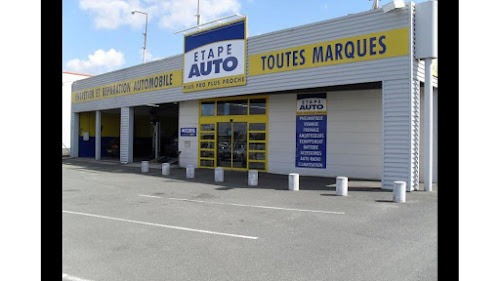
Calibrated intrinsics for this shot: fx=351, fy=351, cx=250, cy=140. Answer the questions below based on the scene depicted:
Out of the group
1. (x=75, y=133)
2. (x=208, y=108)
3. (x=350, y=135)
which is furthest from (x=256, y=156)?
(x=75, y=133)

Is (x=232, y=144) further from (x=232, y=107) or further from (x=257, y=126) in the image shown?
(x=232, y=107)

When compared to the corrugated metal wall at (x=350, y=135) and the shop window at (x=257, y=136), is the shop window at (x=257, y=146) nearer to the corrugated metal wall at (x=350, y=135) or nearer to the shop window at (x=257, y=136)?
the shop window at (x=257, y=136)

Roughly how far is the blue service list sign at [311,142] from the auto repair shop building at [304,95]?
0.04 metres

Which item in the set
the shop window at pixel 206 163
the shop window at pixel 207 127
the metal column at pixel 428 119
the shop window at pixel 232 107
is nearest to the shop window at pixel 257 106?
the shop window at pixel 232 107

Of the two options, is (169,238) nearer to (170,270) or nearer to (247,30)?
(170,270)

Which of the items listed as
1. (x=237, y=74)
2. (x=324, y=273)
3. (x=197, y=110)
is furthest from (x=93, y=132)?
(x=324, y=273)

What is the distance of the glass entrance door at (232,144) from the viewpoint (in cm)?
1603

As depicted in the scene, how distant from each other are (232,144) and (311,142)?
3962mm

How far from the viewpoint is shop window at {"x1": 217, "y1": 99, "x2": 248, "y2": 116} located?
1606 cm

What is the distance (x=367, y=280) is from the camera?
3.96 metres

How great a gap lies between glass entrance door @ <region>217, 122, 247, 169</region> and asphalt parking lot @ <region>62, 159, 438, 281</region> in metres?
5.55

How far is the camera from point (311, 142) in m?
14.2

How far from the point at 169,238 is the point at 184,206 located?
8.83 ft

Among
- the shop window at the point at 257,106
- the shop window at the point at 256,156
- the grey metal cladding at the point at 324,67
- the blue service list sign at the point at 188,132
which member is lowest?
the shop window at the point at 256,156
